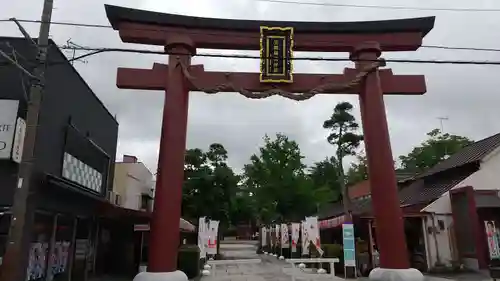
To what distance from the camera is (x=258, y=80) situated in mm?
12250

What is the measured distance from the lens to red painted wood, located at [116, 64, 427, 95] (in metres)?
11.9

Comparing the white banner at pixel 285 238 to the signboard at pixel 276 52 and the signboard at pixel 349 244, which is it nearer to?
the signboard at pixel 349 244

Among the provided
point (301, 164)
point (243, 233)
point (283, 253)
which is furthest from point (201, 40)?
point (243, 233)

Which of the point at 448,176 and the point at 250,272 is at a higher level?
the point at 448,176

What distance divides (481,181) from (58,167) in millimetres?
19072

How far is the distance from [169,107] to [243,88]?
219 centimetres

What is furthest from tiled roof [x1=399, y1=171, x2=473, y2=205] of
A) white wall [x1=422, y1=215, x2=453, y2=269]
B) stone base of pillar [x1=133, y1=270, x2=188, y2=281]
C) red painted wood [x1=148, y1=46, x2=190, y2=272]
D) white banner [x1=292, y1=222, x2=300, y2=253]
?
stone base of pillar [x1=133, y1=270, x2=188, y2=281]

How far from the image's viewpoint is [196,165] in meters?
38.5

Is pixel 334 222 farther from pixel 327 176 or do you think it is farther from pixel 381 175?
pixel 327 176

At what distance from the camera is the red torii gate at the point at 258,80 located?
11.3m

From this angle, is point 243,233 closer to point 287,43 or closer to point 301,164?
point 301,164

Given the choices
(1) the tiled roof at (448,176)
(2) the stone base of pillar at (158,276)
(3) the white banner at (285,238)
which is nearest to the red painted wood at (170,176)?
(2) the stone base of pillar at (158,276)

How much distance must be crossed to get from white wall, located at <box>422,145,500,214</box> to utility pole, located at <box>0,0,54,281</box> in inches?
709

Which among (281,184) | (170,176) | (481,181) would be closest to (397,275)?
(170,176)
